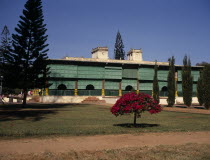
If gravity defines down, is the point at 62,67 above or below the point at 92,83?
above

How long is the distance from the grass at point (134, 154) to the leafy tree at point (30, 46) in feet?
88.0

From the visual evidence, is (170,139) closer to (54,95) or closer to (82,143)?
(82,143)

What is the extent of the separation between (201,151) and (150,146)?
167 cm

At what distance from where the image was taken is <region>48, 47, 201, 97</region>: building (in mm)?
44969

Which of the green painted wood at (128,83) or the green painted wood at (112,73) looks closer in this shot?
the green painted wood at (112,73)

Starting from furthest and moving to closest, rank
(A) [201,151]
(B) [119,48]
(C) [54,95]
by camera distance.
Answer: (B) [119,48] → (C) [54,95] → (A) [201,151]

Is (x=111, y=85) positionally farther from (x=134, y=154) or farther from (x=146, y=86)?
(x=134, y=154)

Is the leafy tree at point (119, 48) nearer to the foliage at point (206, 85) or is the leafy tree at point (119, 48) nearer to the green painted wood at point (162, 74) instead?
the green painted wood at point (162, 74)

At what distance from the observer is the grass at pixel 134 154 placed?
6820 mm

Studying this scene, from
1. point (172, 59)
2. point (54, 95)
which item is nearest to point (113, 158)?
point (172, 59)

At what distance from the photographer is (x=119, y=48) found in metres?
80.1

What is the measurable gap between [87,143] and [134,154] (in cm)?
222

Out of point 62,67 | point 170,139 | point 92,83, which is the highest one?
point 62,67

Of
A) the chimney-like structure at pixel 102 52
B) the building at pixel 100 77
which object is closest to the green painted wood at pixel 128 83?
the building at pixel 100 77
